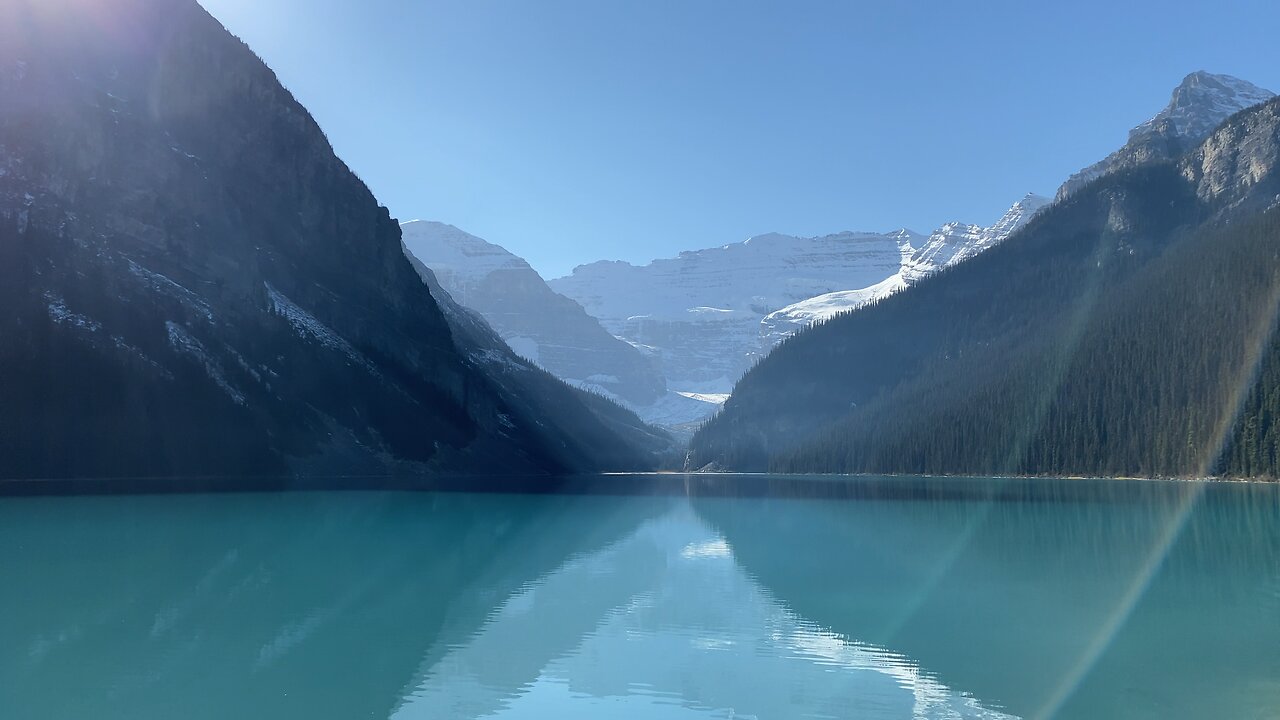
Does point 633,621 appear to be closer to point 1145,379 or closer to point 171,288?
point 171,288

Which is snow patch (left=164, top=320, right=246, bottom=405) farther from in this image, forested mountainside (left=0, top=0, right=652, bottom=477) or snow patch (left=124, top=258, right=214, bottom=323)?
snow patch (left=124, top=258, right=214, bottom=323)

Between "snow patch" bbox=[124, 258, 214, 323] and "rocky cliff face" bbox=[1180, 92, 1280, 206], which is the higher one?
"rocky cliff face" bbox=[1180, 92, 1280, 206]

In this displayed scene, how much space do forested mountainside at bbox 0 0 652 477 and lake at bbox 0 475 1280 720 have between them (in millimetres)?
53260

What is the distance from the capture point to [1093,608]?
29.9 metres

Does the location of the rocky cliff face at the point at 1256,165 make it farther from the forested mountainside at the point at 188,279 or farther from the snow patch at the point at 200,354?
the snow patch at the point at 200,354

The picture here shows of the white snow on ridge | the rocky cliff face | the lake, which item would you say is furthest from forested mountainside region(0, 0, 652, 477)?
the rocky cliff face

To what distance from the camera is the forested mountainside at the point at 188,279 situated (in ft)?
338

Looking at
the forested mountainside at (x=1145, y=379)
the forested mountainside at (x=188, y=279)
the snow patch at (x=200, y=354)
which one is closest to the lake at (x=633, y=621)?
the forested mountainside at (x=188, y=279)

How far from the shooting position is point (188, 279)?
124 metres

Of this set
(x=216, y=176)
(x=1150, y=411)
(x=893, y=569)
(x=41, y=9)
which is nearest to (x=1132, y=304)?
(x=1150, y=411)

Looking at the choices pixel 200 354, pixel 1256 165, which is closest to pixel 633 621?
pixel 200 354

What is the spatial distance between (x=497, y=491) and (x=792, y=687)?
Answer: 303ft

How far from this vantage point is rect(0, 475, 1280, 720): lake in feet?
65.2

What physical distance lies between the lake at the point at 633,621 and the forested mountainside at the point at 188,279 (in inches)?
2097
